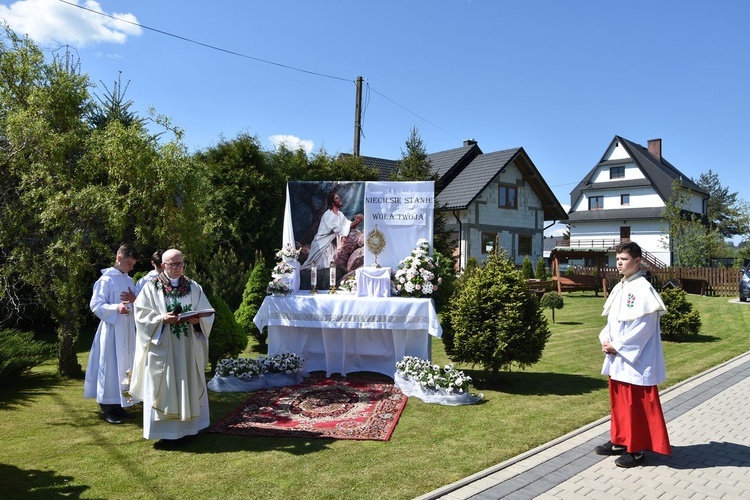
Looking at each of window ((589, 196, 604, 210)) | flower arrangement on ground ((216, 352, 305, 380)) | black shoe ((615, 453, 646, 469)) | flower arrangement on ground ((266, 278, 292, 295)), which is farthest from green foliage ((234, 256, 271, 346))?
window ((589, 196, 604, 210))

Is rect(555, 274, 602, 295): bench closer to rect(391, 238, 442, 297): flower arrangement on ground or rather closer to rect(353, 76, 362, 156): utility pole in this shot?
rect(353, 76, 362, 156): utility pole

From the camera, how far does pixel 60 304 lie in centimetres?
891

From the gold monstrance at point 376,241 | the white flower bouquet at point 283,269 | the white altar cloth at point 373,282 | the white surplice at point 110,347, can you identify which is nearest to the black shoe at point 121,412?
the white surplice at point 110,347

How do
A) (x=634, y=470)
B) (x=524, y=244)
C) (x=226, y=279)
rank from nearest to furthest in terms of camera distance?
(x=634, y=470) → (x=226, y=279) → (x=524, y=244)

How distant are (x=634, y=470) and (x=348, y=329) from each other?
585 cm

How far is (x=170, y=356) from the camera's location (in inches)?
234

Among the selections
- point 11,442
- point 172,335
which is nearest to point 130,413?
point 11,442

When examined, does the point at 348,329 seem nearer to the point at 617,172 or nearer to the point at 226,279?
the point at 226,279

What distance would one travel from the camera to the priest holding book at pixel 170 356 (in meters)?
5.87

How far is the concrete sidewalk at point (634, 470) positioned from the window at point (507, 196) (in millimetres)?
25624

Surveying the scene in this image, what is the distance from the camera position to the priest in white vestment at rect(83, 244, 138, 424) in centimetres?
695

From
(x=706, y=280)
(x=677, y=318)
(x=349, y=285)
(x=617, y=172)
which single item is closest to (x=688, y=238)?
(x=706, y=280)

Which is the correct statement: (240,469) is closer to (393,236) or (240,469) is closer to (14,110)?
(393,236)

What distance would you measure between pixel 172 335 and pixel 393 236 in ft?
16.9
